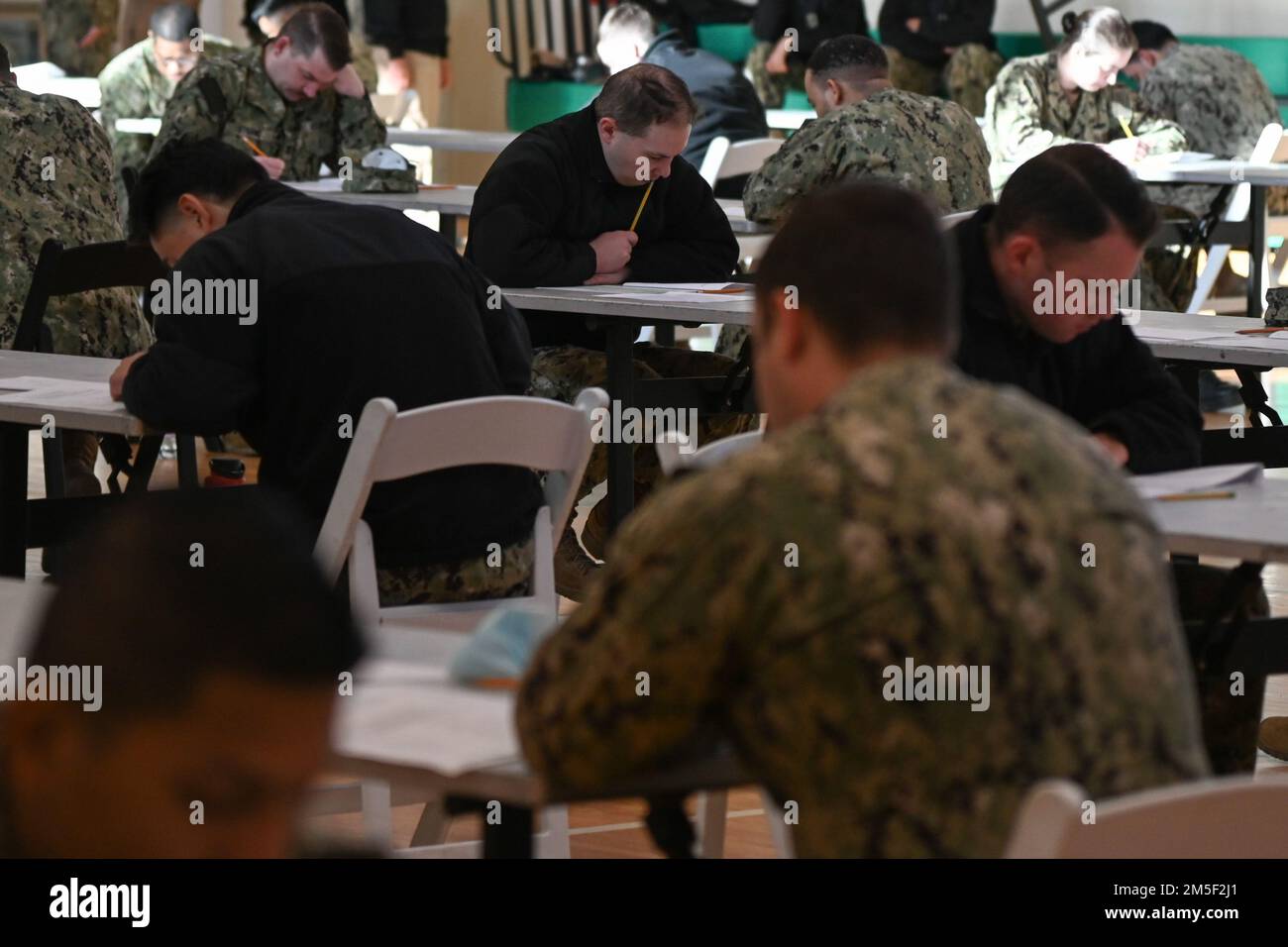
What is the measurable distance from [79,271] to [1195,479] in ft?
8.61

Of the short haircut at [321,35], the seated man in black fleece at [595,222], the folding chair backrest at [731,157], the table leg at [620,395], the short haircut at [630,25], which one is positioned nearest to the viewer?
the table leg at [620,395]

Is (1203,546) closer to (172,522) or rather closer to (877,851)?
(877,851)

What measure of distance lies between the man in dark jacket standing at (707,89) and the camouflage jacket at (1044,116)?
937mm

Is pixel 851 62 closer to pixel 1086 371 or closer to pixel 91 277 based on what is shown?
pixel 91 277

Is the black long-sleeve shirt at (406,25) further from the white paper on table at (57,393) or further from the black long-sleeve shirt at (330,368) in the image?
the black long-sleeve shirt at (330,368)

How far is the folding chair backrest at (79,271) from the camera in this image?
4.41 metres

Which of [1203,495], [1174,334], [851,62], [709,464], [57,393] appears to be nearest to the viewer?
[709,464]

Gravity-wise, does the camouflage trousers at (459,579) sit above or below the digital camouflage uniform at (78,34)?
below

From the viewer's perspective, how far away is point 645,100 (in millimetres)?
4648

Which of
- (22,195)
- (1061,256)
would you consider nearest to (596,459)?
(22,195)

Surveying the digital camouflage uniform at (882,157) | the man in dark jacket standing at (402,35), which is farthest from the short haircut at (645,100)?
the man in dark jacket standing at (402,35)

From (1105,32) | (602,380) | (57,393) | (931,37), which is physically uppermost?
(931,37)

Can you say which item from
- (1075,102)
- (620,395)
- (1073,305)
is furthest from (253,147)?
(1073,305)

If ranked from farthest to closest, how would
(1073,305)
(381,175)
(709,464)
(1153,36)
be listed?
(1153,36)
(381,175)
(1073,305)
(709,464)
